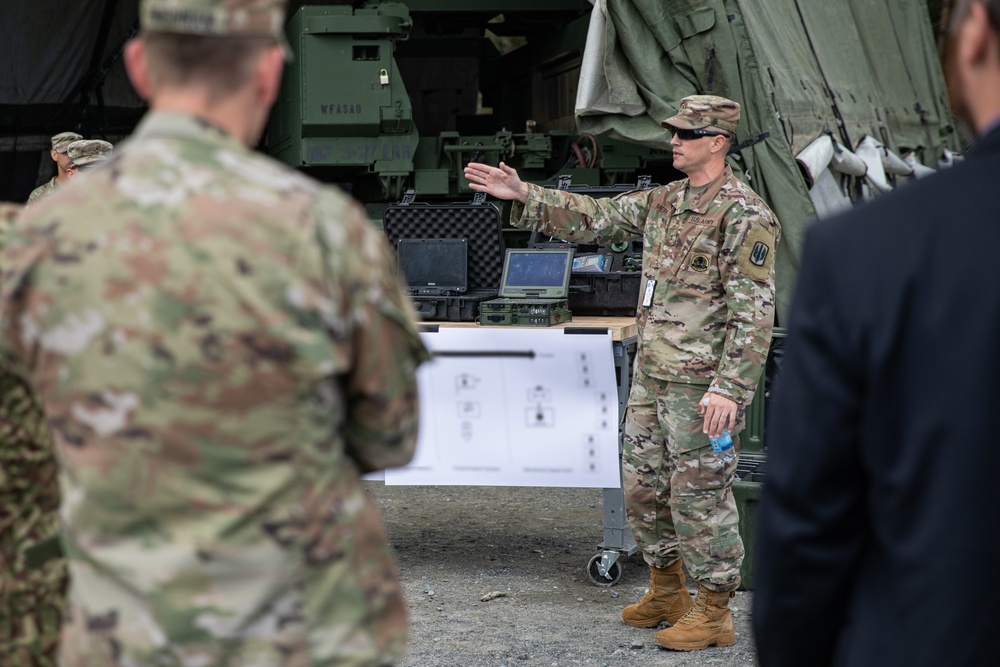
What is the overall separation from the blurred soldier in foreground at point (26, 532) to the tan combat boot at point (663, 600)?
9.31 ft

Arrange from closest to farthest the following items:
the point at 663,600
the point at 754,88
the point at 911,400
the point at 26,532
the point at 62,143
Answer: the point at 911,400 < the point at 26,532 < the point at 663,600 < the point at 62,143 < the point at 754,88

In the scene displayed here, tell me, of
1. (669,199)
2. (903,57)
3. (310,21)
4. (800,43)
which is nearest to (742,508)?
(669,199)

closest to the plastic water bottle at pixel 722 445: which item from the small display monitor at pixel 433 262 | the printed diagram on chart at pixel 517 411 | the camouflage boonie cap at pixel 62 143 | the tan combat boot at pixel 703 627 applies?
the tan combat boot at pixel 703 627

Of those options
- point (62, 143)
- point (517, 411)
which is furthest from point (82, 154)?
point (517, 411)

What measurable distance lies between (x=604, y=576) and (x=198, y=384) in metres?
3.80

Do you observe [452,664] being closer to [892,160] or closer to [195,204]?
[195,204]

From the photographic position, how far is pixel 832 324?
153cm

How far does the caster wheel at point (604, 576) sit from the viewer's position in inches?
203

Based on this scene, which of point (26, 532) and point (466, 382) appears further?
point (466, 382)

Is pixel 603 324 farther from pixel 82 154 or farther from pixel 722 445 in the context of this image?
pixel 82 154

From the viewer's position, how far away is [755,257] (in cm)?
417

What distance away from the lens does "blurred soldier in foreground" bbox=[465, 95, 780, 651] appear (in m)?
4.14

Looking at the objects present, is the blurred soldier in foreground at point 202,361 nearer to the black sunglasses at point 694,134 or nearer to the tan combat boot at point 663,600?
the black sunglasses at point 694,134

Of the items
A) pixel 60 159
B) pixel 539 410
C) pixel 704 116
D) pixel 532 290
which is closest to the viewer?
pixel 704 116
